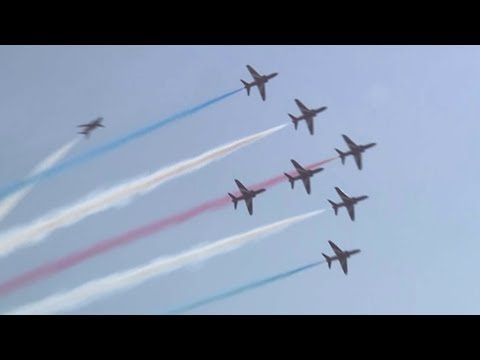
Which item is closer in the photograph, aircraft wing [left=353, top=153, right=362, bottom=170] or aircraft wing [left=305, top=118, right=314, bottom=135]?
aircraft wing [left=353, top=153, right=362, bottom=170]

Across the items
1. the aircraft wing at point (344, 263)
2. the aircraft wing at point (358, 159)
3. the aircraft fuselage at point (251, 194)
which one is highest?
the aircraft wing at point (358, 159)

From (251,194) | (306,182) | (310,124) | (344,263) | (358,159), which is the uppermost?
(310,124)

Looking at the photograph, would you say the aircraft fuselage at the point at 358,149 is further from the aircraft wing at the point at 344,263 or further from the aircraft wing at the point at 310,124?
the aircraft wing at the point at 344,263

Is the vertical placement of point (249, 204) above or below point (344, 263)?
above

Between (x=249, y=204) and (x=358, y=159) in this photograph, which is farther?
(x=358, y=159)

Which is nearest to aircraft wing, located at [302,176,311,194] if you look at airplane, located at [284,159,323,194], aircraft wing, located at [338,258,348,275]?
airplane, located at [284,159,323,194]

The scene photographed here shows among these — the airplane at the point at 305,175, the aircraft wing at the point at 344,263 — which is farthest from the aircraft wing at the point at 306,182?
the aircraft wing at the point at 344,263

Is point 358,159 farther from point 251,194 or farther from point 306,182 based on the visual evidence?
point 251,194

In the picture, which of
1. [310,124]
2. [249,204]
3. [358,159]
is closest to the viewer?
[249,204]

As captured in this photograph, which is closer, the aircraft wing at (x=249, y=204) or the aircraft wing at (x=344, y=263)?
the aircraft wing at (x=249, y=204)

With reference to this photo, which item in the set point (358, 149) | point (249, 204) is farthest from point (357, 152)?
point (249, 204)

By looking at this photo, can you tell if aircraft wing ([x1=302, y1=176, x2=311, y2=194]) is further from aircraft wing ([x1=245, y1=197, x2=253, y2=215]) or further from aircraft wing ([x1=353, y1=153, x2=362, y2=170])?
aircraft wing ([x1=245, y1=197, x2=253, y2=215])

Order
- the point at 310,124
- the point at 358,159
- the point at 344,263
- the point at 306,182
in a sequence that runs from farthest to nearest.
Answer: the point at 344,263 < the point at 310,124 < the point at 358,159 < the point at 306,182

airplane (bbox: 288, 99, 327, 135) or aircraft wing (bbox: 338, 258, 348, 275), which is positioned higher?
airplane (bbox: 288, 99, 327, 135)
